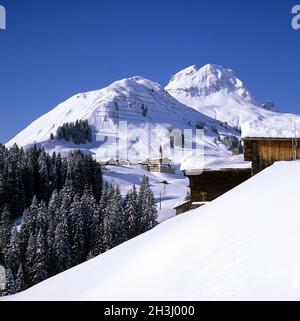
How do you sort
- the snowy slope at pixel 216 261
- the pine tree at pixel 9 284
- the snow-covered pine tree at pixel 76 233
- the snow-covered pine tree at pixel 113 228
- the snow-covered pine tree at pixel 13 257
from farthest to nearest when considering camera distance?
1. the snow-covered pine tree at pixel 113 228
2. the snow-covered pine tree at pixel 76 233
3. the snow-covered pine tree at pixel 13 257
4. the pine tree at pixel 9 284
5. the snowy slope at pixel 216 261

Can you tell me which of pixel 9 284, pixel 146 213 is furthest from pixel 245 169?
pixel 146 213

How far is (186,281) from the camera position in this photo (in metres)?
6.93

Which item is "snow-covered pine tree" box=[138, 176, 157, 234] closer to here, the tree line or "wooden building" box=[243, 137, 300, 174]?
the tree line

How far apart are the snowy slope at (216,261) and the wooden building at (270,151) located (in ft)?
23.9

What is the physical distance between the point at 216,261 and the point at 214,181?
12038mm

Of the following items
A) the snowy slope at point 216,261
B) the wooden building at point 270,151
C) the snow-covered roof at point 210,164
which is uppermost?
the wooden building at point 270,151

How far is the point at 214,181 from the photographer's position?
19.0m

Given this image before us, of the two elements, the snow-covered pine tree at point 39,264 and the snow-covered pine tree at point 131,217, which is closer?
the snow-covered pine tree at point 39,264

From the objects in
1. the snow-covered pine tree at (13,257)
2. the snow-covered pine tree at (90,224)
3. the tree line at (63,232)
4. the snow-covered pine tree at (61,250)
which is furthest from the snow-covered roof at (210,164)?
the snow-covered pine tree at (90,224)

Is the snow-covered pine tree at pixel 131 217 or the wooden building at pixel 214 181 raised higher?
the wooden building at pixel 214 181

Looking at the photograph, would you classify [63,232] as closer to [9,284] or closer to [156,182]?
[9,284]

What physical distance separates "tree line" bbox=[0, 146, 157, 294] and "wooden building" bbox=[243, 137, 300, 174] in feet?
159

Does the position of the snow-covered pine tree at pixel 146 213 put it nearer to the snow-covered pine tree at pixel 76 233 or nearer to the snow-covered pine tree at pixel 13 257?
the snow-covered pine tree at pixel 76 233

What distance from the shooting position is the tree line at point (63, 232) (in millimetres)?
70312
